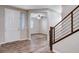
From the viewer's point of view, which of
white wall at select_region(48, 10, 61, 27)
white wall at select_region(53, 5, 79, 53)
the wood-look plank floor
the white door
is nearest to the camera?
white wall at select_region(53, 5, 79, 53)

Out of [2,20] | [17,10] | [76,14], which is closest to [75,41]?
[76,14]

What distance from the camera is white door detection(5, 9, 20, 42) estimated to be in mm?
4777

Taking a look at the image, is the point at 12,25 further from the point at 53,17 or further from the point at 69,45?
the point at 69,45

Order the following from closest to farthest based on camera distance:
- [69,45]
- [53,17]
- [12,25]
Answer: [69,45] < [12,25] < [53,17]

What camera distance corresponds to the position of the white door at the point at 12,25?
4.78 metres

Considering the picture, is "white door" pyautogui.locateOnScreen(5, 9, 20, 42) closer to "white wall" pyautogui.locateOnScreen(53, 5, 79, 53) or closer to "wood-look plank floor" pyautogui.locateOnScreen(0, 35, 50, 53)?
"wood-look plank floor" pyautogui.locateOnScreen(0, 35, 50, 53)

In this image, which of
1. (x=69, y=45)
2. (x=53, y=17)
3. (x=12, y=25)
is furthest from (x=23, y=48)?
(x=53, y=17)

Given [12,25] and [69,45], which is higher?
[12,25]

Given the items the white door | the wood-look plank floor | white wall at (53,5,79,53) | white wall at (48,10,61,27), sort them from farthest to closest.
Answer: white wall at (48,10,61,27) → the white door → the wood-look plank floor → white wall at (53,5,79,53)

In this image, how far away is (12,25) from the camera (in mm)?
5117

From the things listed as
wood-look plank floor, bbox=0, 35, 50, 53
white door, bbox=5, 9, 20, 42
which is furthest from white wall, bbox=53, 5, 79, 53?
white door, bbox=5, 9, 20, 42

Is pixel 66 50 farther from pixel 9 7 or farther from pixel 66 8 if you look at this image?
pixel 9 7

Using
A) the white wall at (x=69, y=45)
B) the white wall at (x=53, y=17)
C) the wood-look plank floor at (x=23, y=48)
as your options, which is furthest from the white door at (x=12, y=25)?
the white wall at (x=69, y=45)

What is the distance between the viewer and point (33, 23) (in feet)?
32.0
